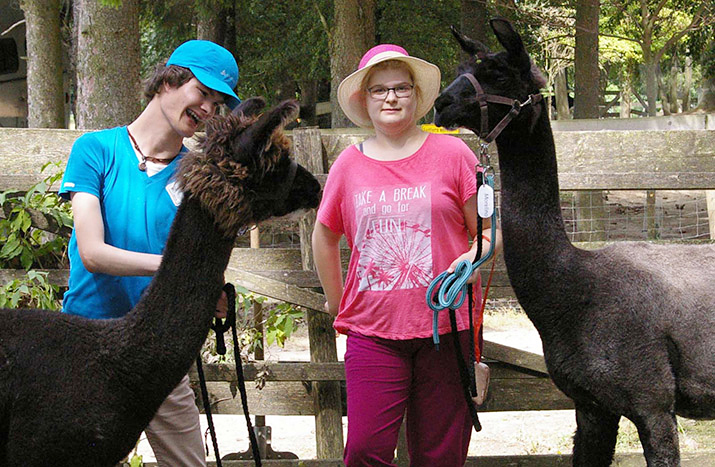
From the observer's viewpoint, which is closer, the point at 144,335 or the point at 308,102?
the point at 144,335

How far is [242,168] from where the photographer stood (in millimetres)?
2910

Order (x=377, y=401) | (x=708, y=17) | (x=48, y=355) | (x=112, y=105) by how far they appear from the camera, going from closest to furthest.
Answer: (x=48, y=355) < (x=377, y=401) < (x=112, y=105) < (x=708, y=17)

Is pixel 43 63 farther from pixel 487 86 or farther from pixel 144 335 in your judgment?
pixel 144 335

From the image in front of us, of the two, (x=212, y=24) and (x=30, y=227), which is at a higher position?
(x=212, y=24)

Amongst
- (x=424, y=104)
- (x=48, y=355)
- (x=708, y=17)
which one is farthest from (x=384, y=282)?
(x=708, y=17)

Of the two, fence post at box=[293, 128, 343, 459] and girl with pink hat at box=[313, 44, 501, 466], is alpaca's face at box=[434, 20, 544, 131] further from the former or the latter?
fence post at box=[293, 128, 343, 459]

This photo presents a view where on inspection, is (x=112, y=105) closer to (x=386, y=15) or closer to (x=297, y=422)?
(x=297, y=422)

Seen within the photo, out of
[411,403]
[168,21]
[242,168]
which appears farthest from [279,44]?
[242,168]

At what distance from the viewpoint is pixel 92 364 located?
285 cm

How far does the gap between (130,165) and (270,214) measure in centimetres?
63

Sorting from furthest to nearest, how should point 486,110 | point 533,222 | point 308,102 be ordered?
point 308,102
point 533,222
point 486,110

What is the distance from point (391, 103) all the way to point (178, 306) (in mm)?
1270

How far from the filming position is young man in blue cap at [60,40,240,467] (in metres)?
3.14

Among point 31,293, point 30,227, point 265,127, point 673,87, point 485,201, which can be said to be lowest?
point 31,293
